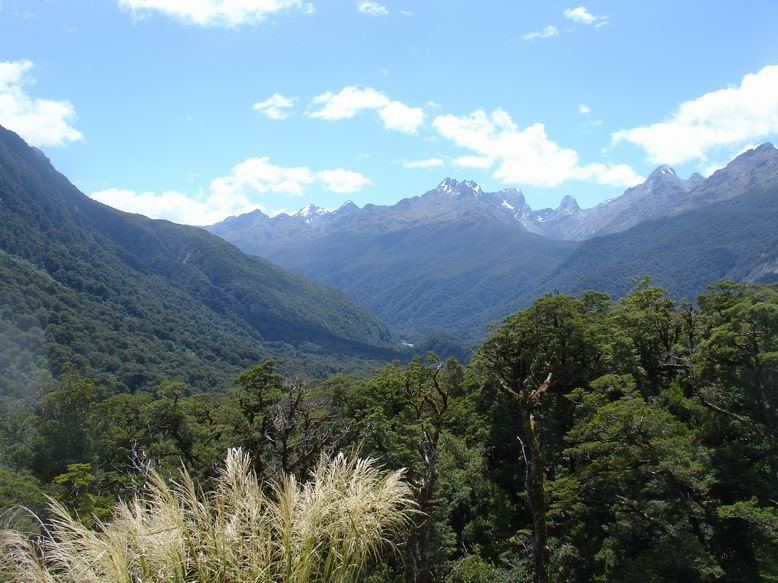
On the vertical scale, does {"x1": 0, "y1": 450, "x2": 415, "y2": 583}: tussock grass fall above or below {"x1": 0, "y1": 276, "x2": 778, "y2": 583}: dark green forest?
above

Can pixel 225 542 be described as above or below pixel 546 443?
above

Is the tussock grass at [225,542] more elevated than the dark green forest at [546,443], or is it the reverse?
the tussock grass at [225,542]

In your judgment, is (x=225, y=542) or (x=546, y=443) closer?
(x=225, y=542)

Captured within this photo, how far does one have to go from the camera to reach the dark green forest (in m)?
17.1

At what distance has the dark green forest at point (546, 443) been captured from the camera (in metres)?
17.1

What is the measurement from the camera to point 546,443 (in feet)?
88.8

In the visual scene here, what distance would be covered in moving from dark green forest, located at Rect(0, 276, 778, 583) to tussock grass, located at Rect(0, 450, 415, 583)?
1.14 metres

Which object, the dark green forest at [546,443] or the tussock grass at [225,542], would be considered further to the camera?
the dark green forest at [546,443]

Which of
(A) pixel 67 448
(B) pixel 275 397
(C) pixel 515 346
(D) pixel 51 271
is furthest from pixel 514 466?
(D) pixel 51 271

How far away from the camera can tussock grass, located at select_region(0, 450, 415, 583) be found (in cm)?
502

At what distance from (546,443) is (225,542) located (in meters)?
24.4

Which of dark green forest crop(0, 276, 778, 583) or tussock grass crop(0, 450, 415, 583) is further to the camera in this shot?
dark green forest crop(0, 276, 778, 583)

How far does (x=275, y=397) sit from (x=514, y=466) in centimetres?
1463

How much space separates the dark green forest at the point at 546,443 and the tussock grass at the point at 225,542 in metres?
1.14
